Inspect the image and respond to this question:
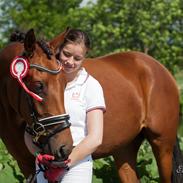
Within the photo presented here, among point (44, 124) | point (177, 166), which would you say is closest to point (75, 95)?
point (44, 124)

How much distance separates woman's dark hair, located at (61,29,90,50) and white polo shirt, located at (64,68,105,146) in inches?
10.2

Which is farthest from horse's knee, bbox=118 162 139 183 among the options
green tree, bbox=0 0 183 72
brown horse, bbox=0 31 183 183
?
green tree, bbox=0 0 183 72

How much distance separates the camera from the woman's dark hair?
10.6 ft

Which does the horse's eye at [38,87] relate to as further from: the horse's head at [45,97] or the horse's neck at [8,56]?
the horse's neck at [8,56]

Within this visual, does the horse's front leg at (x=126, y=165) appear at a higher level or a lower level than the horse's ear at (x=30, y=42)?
lower

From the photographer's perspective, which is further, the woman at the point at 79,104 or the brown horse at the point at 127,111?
the brown horse at the point at 127,111

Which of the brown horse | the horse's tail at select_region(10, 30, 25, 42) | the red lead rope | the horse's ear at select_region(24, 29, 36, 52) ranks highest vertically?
the horse's ear at select_region(24, 29, 36, 52)

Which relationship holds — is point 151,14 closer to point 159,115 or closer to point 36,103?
point 159,115

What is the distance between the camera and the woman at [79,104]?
122 inches

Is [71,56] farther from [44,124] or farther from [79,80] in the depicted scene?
[44,124]

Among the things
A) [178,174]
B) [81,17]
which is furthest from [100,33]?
[178,174]

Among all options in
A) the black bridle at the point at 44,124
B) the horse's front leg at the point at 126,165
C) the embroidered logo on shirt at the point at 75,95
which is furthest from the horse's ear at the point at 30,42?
the horse's front leg at the point at 126,165

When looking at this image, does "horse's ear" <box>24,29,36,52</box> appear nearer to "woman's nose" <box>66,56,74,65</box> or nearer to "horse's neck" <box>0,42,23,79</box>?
"woman's nose" <box>66,56,74,65</box>

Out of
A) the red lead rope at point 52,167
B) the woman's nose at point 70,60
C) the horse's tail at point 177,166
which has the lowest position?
the horse's tail at point 177,166
